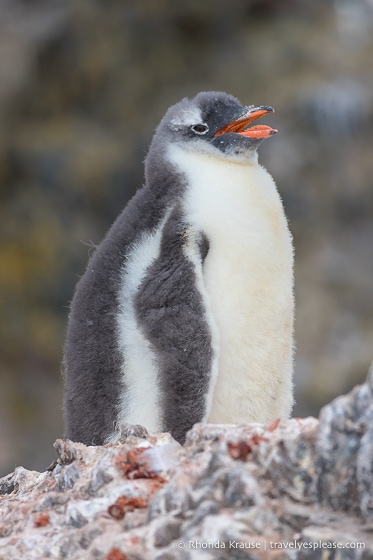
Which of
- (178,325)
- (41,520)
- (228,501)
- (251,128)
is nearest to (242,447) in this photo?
(228,501)

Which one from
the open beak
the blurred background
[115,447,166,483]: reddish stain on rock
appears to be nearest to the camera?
[115,447,166,483]: reddish stain on rock

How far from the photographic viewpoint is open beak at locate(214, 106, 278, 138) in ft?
12.7

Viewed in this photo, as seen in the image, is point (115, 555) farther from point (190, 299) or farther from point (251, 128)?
point (251, 128)

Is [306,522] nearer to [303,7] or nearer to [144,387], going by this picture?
[144,387]

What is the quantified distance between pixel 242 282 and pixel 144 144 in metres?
8.50

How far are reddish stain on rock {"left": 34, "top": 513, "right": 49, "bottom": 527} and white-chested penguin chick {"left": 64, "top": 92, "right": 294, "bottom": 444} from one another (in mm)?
941

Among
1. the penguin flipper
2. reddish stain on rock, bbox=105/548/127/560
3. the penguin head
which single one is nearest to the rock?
reddish stain on rock, bbox=105/548/127/560

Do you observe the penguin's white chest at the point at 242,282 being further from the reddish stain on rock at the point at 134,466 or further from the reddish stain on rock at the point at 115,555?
the reddish stain on rock at the point at 115,555

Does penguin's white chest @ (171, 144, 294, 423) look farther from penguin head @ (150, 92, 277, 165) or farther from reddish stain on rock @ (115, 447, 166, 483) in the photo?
reddish stain on rock @ (115, 447, 166, 483)

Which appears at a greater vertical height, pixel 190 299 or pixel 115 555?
pixel 190 299

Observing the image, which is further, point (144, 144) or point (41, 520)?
point (144, 144)

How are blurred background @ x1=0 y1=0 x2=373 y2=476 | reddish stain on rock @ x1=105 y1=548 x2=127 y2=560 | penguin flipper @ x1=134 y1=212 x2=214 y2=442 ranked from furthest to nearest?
blurred background @ x1=0 y1=0 x2=373 y2=476 → penguin flipper @ x1=134 y1=212 x2=214 y2=442 → reddish stain on rock @ x1=105 y1=548 x2=127 y2=560

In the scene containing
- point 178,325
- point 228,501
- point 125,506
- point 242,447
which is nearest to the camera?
point 228,501

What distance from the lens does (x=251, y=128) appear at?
12.9 ft
